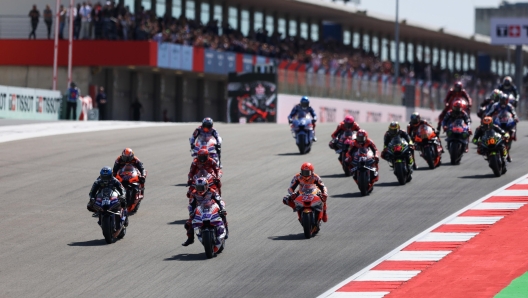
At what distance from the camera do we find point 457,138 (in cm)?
2748

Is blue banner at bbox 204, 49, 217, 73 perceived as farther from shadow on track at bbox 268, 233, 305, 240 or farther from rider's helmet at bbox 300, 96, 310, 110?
shadow on track at bbox 268, 233, 305, 240

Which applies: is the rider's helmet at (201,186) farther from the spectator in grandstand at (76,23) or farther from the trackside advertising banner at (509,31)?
the trackside advertising banner at (509,31)

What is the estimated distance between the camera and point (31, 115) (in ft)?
145

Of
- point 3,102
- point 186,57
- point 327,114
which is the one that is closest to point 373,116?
point 327,114

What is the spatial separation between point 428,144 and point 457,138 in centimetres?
99

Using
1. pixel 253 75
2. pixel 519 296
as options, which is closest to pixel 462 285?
pixel 519 296

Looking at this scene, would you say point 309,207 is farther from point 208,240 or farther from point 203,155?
point 208,240

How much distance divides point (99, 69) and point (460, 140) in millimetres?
29081

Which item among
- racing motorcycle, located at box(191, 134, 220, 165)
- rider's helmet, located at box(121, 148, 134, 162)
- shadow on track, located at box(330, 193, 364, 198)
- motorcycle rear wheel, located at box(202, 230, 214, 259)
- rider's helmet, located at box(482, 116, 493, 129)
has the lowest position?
motorcycle rear wheel, located at box(202, 230, 214, 259)

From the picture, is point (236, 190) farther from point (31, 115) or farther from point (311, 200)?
point (31, 115)

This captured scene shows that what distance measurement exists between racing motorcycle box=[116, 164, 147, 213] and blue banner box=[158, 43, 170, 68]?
102 feet

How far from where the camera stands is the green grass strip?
44.3ft

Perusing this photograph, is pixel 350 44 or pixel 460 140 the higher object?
pixel 350 44

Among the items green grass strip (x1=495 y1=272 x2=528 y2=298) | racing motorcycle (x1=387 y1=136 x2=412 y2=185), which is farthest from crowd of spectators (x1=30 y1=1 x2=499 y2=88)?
green grass strip (x1=495 y1=272 x2=528 y2=298)
